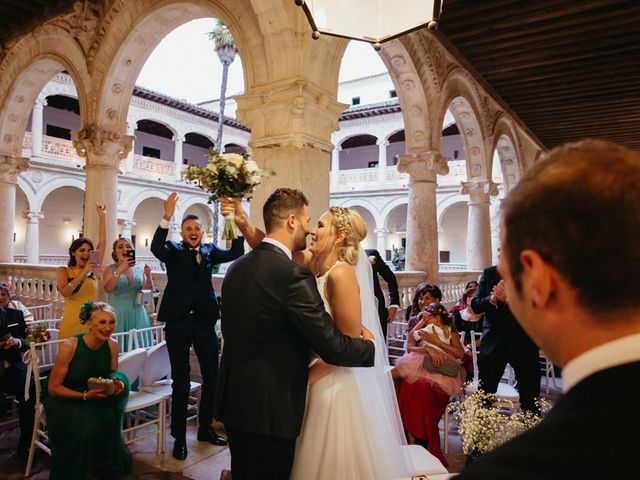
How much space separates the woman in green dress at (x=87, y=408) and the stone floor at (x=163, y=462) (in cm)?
23

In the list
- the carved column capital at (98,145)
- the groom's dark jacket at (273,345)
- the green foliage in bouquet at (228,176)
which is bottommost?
the groom's dark jacket at (273,345)

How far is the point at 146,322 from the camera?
16.9ft

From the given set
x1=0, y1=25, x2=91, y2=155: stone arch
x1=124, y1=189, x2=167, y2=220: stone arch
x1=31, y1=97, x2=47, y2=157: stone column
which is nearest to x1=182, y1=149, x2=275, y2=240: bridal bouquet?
x1=0, y1=25, x2=91, y2=155: stone arch

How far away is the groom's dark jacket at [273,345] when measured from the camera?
2020mm

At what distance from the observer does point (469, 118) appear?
31.1 ft

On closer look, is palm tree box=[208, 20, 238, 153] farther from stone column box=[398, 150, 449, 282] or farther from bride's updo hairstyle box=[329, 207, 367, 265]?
bride's updo hairstyle box=[329, 207, 367, 265]

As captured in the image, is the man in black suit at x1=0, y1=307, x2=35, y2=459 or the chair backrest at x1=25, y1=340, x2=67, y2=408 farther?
the man in black suit at x1=0, y1=307, x2=35, y2=459

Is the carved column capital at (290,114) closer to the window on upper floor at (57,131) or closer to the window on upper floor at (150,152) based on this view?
the window on upper floor at (57,131)

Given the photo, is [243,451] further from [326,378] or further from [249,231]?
[249,231]

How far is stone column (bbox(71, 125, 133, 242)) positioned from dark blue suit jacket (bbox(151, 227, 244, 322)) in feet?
13.5

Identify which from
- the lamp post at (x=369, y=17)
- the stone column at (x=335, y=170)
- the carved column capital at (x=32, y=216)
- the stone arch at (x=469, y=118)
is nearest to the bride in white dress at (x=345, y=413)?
the lamp post at (x=369, y=17)

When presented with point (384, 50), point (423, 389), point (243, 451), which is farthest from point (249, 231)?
point (384, 50)

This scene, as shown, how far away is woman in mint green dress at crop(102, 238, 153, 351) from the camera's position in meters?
4.69

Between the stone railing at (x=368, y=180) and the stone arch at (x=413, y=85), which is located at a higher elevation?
the stone railing at (x=368, y=180)
